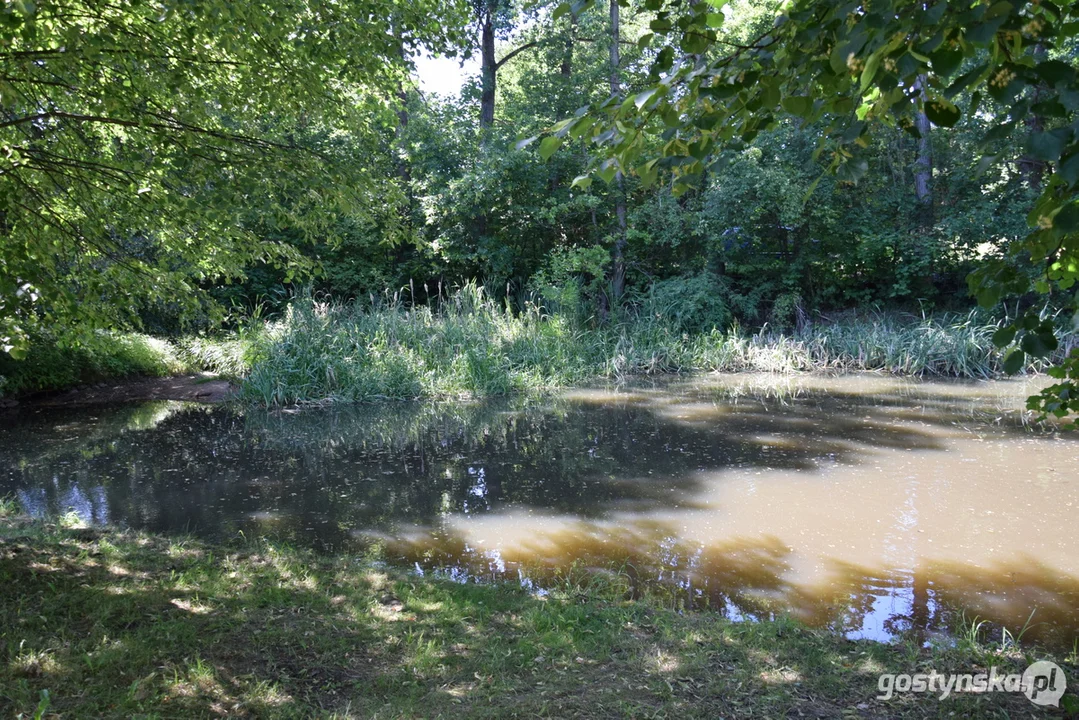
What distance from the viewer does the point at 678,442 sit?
8.45m

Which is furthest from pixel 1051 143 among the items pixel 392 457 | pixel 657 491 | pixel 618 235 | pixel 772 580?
pixel 618 235

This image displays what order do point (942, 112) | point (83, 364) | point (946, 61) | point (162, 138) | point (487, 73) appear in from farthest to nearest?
point (487, 73) < point (83, 364) < point (162, 138) < point (942, 112) < point (946, 61)

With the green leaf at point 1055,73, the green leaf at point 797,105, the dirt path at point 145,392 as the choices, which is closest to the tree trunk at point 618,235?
the dirt path at point 145,392

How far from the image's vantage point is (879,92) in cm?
196

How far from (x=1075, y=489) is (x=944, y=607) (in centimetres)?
300

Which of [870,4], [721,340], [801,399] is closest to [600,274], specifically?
[721,340]

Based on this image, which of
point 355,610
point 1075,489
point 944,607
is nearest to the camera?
point 355,610

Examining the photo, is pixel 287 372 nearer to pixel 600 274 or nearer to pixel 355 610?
pixel 600 274

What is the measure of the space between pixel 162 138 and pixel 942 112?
4181 millimetres

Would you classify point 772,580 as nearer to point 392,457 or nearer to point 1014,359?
point 1014,359

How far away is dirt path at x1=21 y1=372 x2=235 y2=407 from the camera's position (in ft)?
38.6

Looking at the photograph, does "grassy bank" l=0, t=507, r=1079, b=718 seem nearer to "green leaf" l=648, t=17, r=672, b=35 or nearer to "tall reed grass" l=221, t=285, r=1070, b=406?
"green leaf" l=648, t=17, r=672, b=35

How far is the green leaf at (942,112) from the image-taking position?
1690 mm

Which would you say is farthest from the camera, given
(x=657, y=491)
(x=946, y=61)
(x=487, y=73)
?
(x=487, y=73)
